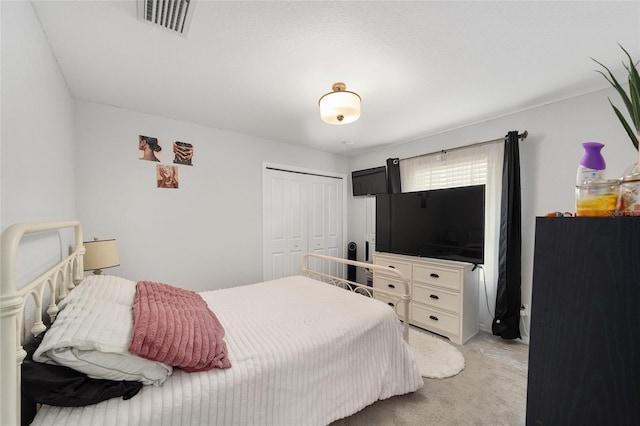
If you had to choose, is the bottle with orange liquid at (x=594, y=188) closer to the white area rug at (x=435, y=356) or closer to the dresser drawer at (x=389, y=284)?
the white area rug at (x=435, y=356)

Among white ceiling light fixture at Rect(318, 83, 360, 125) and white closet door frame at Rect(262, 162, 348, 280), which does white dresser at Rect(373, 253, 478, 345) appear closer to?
white closet door frame at Rect(262, 162, 348, 280)

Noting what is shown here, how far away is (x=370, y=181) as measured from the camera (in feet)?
13.2

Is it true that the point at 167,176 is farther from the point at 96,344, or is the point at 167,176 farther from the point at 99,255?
the point at 96,344

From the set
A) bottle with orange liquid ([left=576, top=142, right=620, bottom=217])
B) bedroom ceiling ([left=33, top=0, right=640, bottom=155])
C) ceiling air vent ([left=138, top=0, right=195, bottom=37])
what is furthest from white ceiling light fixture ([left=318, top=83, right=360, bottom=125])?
bottle with orange liquid ([left=576, top=142, right=620, bottom=217])

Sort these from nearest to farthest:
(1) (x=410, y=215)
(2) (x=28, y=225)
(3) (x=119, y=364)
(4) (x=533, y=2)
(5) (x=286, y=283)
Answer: (2) (x=28, y=225), (3) (x=119, y=364), (4) (x=533, y=2), (5) (x=286, y=283), (1) (x=410, y=215)

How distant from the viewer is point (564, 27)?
54.9 inches

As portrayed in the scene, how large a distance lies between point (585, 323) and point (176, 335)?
150 centimetres

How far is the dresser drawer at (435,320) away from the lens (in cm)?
259

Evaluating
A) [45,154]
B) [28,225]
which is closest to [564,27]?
[28,225]

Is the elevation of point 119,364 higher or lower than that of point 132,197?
lower

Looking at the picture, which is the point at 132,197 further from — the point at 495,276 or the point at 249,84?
the point at 495,276

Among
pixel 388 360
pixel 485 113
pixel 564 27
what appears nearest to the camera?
pixel 564 27

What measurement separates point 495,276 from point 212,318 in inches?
113

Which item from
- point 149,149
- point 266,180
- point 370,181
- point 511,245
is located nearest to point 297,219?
point 266,180
